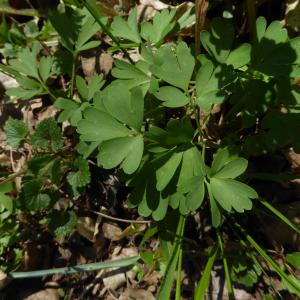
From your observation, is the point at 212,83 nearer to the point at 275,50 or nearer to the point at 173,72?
the point at 173,72

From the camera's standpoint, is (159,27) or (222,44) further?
(159,27)

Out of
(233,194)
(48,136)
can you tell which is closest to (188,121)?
(233,194)

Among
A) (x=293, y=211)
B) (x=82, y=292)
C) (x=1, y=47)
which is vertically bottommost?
(x=82, y=292)

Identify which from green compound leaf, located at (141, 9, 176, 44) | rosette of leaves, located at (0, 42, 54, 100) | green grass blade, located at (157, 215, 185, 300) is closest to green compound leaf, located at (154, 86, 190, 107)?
green compound leaf, located at (141, 9, 176, 44)

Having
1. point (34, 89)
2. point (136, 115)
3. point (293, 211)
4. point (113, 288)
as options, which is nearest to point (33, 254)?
point (113, 288)

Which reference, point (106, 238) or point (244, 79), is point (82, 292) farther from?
point (244, 79)

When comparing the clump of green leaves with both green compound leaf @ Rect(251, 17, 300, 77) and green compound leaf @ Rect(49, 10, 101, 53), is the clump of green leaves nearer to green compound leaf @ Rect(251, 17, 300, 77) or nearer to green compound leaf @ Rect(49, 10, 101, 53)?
green compound leaf @ Rect(251, 17, 300, 77)
